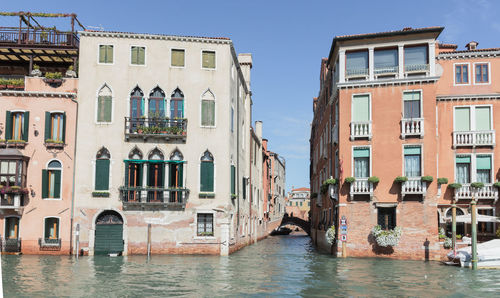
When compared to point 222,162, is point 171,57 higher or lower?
higher

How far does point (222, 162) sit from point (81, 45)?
976 cm

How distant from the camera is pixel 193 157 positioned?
26719mm

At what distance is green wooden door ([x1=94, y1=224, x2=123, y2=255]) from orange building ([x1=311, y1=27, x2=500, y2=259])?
11.3m

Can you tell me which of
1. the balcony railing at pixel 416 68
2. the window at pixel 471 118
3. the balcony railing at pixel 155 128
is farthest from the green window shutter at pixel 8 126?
the window at pixel 471 118

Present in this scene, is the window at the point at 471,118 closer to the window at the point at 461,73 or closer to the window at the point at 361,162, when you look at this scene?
the window at the point at 461,73

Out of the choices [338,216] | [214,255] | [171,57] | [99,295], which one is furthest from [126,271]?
[171,57]

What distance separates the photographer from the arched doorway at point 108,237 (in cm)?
2606

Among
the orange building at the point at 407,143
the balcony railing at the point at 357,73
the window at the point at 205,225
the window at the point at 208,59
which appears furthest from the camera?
the window at the point at 208,59

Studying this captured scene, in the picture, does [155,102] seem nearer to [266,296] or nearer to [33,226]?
[33,226]

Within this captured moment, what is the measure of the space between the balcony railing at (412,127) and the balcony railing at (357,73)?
9.83 feet

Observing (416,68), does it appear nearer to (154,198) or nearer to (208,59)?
(208,59)

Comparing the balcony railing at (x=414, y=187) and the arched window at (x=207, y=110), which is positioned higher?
the arched window at (x=207, y=110)

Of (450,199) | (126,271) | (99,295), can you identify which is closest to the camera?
(99,295)

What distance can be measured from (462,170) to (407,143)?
11.1 ft
